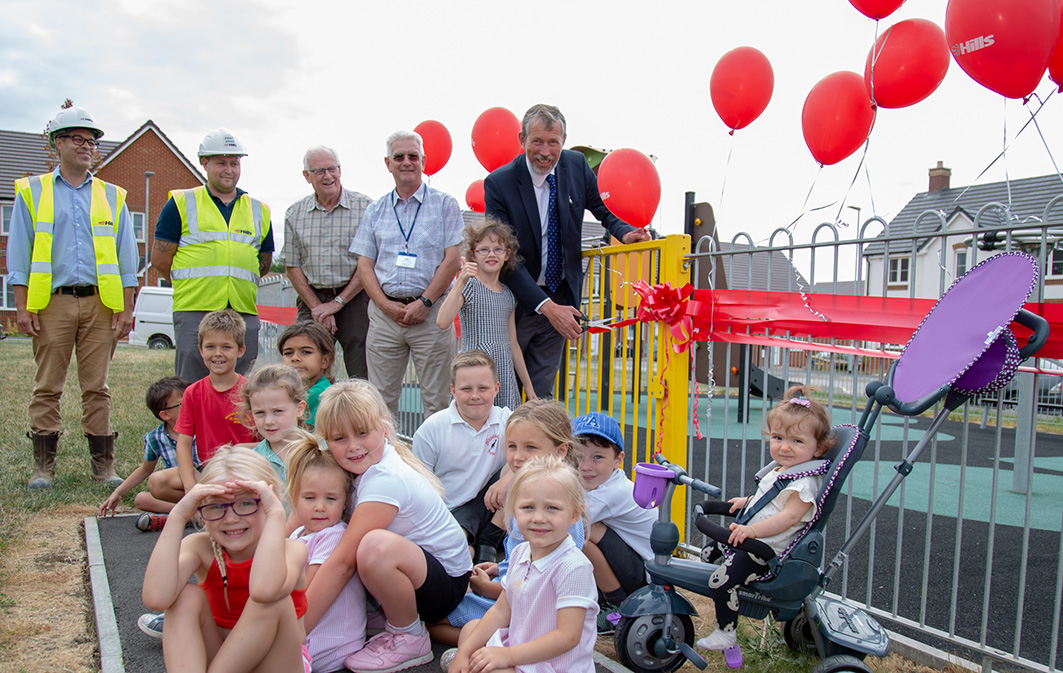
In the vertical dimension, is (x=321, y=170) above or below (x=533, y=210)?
above

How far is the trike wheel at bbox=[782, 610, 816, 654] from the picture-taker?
2787 mm

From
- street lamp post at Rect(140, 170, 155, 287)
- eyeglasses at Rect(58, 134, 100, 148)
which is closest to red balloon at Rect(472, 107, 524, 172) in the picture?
eyeglasses at Rect(58, 134, 100, 148)

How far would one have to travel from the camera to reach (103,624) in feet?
9.78

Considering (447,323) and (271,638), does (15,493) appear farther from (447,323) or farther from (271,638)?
(271,638)

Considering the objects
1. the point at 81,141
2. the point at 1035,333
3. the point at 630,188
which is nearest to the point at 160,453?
the point at 81,141

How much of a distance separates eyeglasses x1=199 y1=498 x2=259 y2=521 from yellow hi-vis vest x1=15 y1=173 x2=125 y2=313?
12.3ft

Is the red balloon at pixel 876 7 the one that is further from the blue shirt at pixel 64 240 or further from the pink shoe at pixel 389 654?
the blue shirt at pixel 64 240

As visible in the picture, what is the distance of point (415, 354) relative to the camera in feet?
16.0

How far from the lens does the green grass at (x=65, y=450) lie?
467 cm

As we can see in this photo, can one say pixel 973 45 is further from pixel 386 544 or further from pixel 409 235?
pixel 386 544

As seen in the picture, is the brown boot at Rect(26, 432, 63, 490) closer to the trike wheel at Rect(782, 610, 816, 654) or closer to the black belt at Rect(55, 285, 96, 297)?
the black belt at Rect(55, 285, 96, 297)

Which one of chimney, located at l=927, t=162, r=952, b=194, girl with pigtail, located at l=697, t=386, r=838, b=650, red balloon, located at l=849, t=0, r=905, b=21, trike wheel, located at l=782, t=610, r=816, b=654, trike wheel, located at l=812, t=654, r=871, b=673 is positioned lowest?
trike wheel, located at l=782, t=610, r=816, b=654

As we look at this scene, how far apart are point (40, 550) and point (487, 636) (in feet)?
9.39

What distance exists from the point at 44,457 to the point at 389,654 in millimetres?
3817
